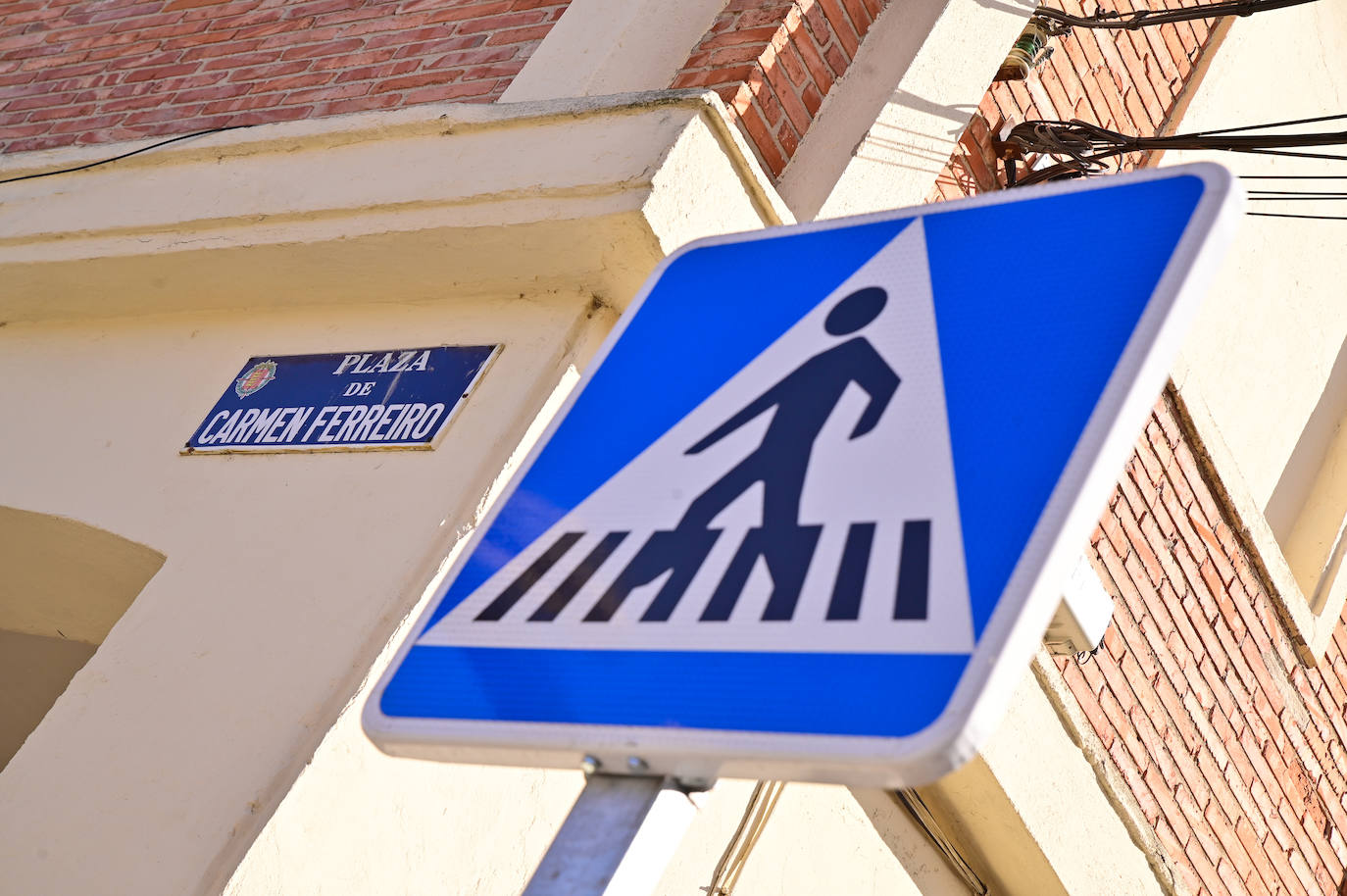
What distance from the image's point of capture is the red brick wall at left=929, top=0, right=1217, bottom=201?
3.73 meters

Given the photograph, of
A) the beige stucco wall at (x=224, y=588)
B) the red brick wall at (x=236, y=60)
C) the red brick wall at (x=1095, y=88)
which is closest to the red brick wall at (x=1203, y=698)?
the red brick wall at (x=1095, y=88)

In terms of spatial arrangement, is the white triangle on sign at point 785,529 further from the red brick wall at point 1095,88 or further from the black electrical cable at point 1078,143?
the black electrical cable at point 1078,143

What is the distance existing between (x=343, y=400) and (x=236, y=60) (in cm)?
157

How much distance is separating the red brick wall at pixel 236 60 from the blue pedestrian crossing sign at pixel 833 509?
202 cm

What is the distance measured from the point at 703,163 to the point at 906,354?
1443 mm

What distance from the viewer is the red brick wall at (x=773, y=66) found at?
9.68 ft

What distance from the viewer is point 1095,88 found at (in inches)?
167

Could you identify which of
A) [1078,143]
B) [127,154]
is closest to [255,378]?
[127,154]

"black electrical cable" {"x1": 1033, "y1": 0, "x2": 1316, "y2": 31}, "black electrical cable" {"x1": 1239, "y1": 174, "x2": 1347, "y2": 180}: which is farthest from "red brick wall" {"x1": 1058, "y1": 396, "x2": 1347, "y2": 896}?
"black electrical cable" {"x1": 1033, "y1": 0, "x2": 1316, "y2": 31}

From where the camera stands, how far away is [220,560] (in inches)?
101

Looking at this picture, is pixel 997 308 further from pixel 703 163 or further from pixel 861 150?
pixel 861 150

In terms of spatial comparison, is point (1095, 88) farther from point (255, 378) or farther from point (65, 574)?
point (65, 574)

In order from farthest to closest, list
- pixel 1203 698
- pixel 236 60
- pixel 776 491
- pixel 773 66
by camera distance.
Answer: pixel 1203 698 → pixel 236 60 → pixel 773 66 → pixel 776 491

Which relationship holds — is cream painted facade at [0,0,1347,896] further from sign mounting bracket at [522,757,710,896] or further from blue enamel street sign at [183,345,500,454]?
sign mounting bracket at [522,757,710,896]
